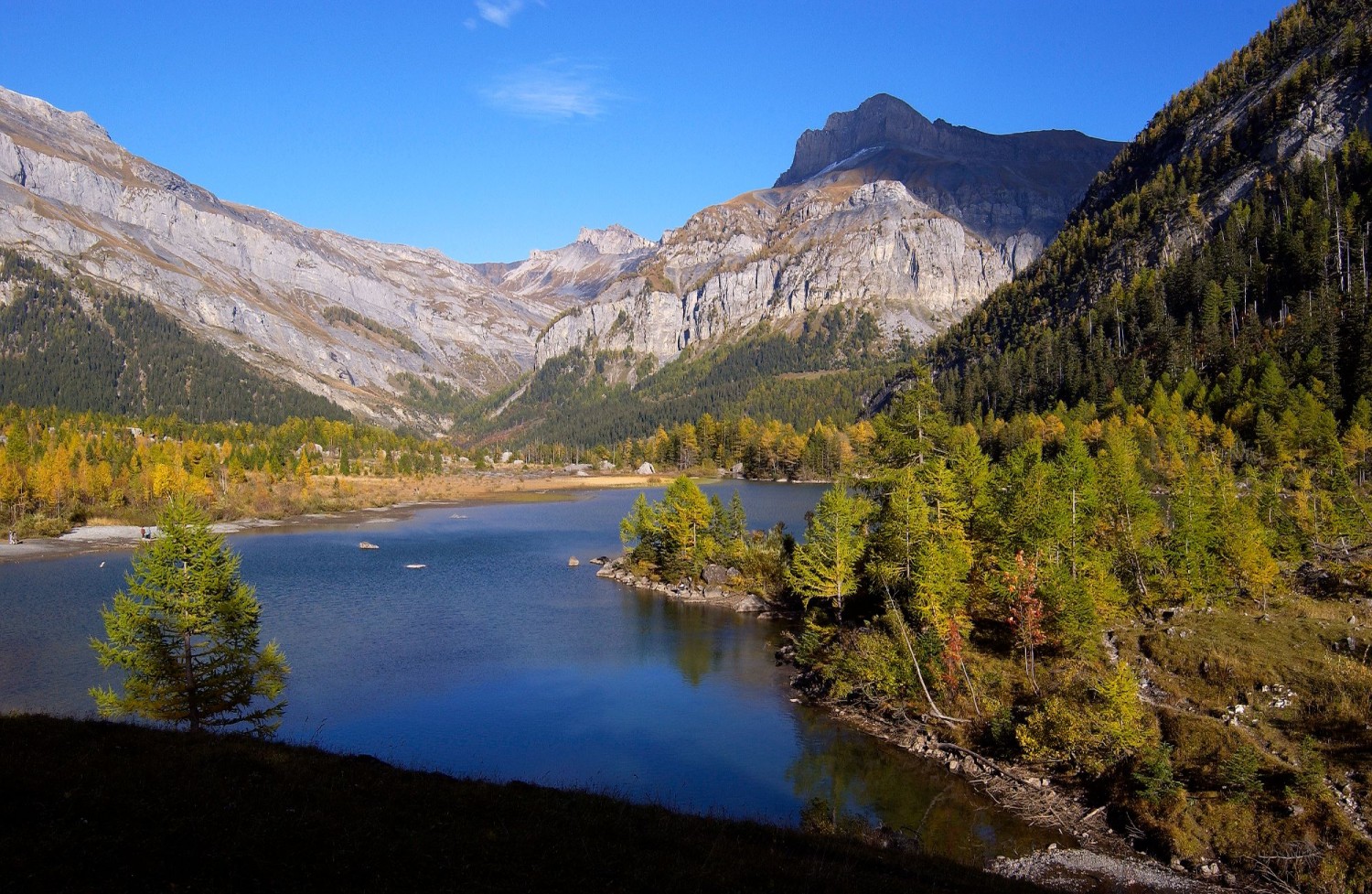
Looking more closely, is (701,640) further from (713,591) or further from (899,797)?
(899,797)

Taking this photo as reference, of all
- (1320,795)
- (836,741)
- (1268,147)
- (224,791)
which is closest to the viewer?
(224,791)

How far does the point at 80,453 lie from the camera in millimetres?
115250

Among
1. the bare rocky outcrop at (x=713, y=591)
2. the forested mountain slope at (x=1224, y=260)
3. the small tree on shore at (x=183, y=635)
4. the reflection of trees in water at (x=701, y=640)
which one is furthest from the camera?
the forested mountain slope at (x=1224, y=260)

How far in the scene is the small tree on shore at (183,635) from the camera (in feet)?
94.5

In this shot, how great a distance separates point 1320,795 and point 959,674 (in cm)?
1513

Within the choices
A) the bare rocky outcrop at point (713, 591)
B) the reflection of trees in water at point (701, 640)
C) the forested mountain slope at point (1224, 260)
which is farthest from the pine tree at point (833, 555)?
the forested mountain slope at point (1224, 260)

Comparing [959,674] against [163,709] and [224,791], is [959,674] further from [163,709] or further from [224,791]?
[163,709]

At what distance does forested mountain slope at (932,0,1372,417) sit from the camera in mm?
99438

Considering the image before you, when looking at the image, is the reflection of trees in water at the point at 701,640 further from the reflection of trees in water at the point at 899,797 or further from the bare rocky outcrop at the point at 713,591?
the reflection of trees in water at the point at 899,797

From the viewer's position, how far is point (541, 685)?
142 ft

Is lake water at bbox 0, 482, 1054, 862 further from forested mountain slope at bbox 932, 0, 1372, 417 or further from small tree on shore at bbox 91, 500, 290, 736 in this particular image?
forested mountain slope at bbox 932, 0, 1372, 417

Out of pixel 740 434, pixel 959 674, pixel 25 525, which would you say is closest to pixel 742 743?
pixel 959 674

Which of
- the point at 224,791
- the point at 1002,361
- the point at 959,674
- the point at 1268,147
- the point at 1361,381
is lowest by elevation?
the point at 959,674

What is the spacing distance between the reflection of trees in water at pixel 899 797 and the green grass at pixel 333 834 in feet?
18.3
